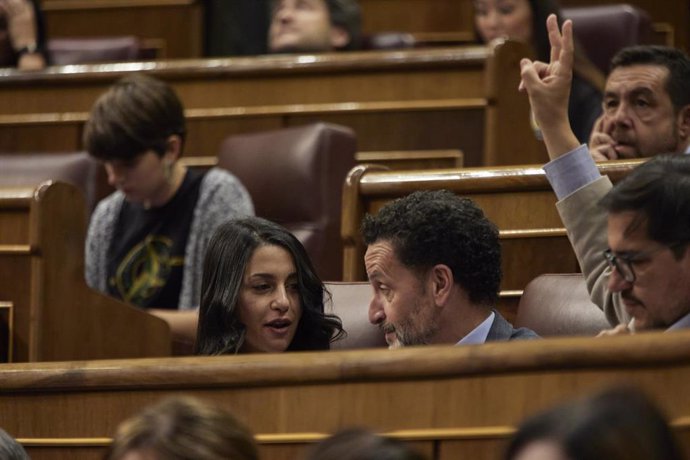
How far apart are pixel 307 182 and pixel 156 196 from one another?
5.7 inches

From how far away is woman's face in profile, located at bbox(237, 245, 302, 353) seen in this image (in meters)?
0.90

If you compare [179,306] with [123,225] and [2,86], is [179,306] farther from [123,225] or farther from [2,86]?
[2,86]

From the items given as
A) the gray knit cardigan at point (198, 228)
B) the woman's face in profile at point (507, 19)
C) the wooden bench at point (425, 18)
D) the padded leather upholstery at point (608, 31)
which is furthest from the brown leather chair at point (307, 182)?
the wooden bench at point (425, 18)

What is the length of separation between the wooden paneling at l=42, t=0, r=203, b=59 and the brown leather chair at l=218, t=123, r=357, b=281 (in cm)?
68

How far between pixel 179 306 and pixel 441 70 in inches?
16.2

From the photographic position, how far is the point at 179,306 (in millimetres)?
1225

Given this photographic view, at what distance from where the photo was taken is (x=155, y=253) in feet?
4.11

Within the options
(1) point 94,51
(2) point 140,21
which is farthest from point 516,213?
(2) point 140,21

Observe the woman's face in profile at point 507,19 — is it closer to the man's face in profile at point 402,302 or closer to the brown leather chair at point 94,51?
the brown leather chair at point 94,51

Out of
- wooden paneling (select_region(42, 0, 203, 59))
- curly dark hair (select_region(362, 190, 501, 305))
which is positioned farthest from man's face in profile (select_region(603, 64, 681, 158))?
wooden paneling (select_region(42, 0, 203, 59))

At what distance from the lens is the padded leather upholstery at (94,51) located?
1788 mm

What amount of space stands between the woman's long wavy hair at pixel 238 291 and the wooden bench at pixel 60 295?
215 mm

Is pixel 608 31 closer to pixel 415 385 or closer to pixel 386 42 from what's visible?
pixel 386 42

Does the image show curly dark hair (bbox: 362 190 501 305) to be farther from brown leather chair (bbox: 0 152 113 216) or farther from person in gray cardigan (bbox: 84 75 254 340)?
brown leather chair (bbox: 0 152 113 216)
